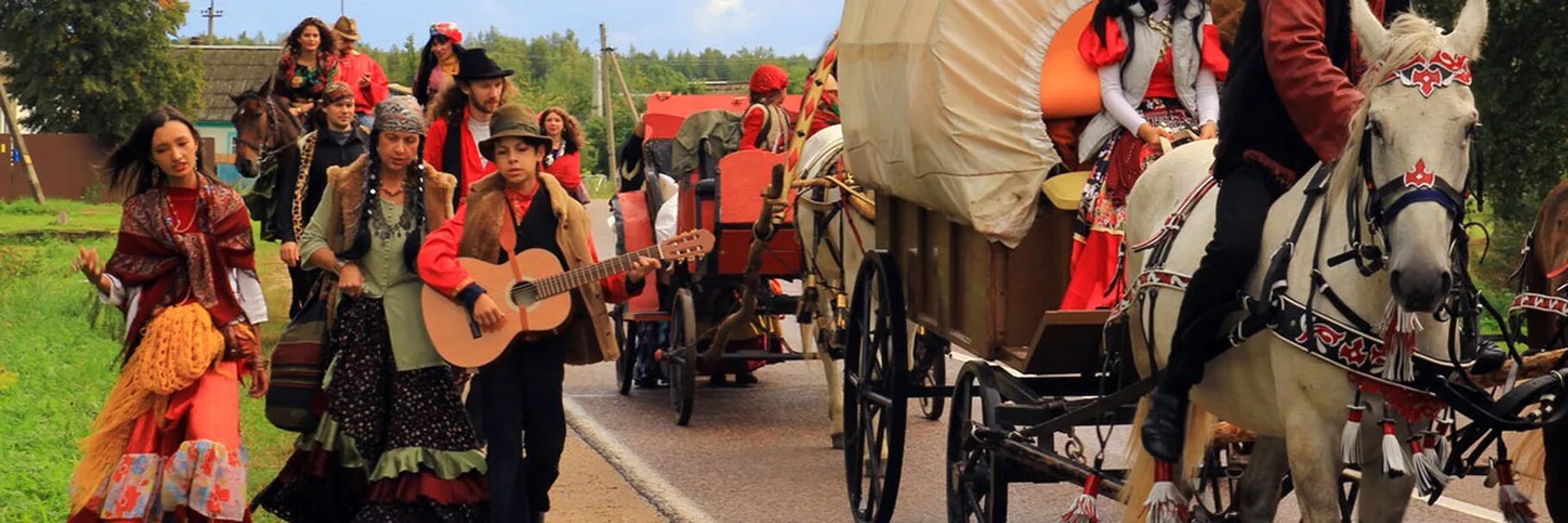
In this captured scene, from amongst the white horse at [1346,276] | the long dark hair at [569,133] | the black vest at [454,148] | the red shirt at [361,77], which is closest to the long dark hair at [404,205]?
the black vest at [454,148]

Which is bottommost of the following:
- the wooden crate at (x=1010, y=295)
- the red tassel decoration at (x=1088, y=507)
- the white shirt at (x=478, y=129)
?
the red tassel decoration at (x=1088, y=507)

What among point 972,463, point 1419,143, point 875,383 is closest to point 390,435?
point 875,383

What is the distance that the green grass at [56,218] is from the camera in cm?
3162

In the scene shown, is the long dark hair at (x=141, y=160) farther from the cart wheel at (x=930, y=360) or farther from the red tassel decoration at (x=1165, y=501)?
the red tassel decoration at (x=1165, y=501)

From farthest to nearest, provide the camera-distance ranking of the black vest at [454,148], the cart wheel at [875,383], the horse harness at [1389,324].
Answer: the black vest at [454,148], the cart wheel at [875,383], the horse harness at [1389,324]

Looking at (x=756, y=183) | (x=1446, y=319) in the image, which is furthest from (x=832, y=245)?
(x=1446, y=319)

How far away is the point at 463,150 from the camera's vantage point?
10.5 metres

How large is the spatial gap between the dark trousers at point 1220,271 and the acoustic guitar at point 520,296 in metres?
2.49

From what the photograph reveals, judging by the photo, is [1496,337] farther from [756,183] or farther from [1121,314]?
[756,183]

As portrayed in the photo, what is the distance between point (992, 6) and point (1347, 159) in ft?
7.89

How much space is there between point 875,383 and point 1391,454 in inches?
165

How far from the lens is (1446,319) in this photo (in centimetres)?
542

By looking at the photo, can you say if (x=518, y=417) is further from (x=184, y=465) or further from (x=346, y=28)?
(x=346, y=28)

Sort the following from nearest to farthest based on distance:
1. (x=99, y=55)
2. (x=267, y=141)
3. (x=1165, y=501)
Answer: (x=1165, y=501), (x=267, y=141), (x=99, y=55)
